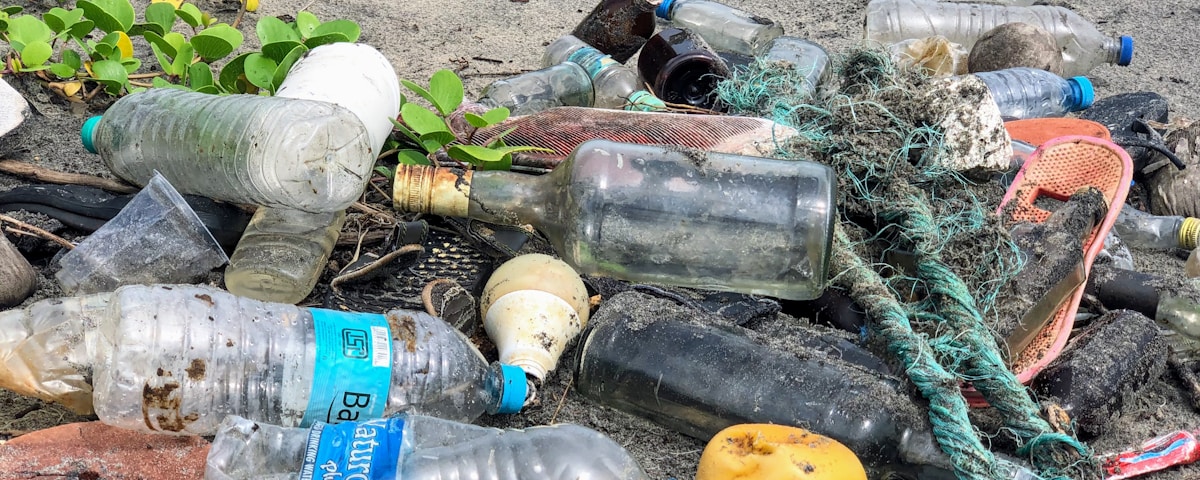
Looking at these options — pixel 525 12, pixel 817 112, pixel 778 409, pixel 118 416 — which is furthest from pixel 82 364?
pixel 525 12

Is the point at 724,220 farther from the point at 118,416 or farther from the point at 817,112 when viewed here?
the point at 118,416

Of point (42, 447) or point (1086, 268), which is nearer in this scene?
point (42, 447)

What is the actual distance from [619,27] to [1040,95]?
4.40ft

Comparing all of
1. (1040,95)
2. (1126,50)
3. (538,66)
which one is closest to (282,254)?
(538,66)

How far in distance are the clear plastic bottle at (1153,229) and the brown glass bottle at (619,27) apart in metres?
1.59

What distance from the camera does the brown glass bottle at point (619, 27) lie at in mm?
3248

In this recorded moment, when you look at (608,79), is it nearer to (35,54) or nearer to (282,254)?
(282,254)

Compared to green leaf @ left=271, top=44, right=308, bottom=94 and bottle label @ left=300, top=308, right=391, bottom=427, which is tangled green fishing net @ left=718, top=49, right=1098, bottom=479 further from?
green leaf @ left=271, top=44, right=308, bottom=94

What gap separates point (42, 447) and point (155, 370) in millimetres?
216

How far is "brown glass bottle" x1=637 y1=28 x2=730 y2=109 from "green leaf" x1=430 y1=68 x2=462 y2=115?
0.79 meters

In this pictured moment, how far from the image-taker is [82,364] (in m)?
1.42

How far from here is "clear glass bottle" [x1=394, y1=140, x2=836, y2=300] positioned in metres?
1.75

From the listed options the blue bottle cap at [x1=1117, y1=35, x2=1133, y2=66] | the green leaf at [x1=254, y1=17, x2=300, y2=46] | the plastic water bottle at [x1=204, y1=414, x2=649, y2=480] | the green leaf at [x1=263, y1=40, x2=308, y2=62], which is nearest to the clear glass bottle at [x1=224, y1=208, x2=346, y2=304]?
the plastic water bottle at [x1=204, y1=414, x2=649, y2=480]

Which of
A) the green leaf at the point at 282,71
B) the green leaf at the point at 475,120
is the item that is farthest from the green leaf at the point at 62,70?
the green leaf at the point at 475,120
